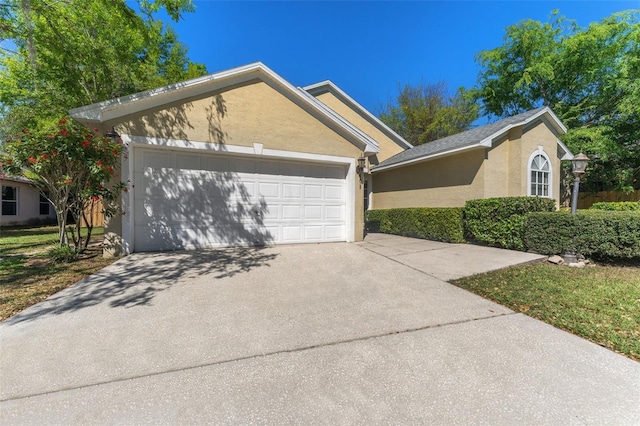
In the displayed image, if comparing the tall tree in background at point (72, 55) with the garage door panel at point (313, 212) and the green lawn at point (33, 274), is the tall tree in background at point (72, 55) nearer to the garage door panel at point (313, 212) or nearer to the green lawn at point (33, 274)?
the green lawn at point (33, 274)

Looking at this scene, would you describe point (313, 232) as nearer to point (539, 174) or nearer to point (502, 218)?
point (502, 218)

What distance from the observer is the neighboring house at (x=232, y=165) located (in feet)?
21.5

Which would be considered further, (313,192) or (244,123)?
(313,192)

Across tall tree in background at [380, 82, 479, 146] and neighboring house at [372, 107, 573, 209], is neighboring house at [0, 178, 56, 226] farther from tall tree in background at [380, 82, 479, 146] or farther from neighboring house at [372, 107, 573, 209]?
tall tree in background at [380, 82, 479, 146]

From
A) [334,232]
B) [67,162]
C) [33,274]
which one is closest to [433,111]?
[334,232]

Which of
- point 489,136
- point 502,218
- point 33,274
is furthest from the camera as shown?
point 489,136

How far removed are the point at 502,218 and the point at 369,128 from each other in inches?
346

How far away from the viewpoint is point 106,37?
9.53 m

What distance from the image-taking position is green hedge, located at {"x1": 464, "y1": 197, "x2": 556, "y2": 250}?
24.2ft

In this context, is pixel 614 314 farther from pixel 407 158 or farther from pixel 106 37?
pixel 106 37

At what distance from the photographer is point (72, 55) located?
8578 millimetres

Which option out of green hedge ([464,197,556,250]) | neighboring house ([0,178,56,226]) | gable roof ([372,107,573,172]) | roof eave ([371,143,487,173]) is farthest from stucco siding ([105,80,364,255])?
neighboring house ([0,178,56,226])

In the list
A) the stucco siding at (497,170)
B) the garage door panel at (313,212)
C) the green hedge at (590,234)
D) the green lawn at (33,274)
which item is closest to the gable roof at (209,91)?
the garage door panel at (313,212)

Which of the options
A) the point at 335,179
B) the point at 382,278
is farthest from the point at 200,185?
the point at 382,278
